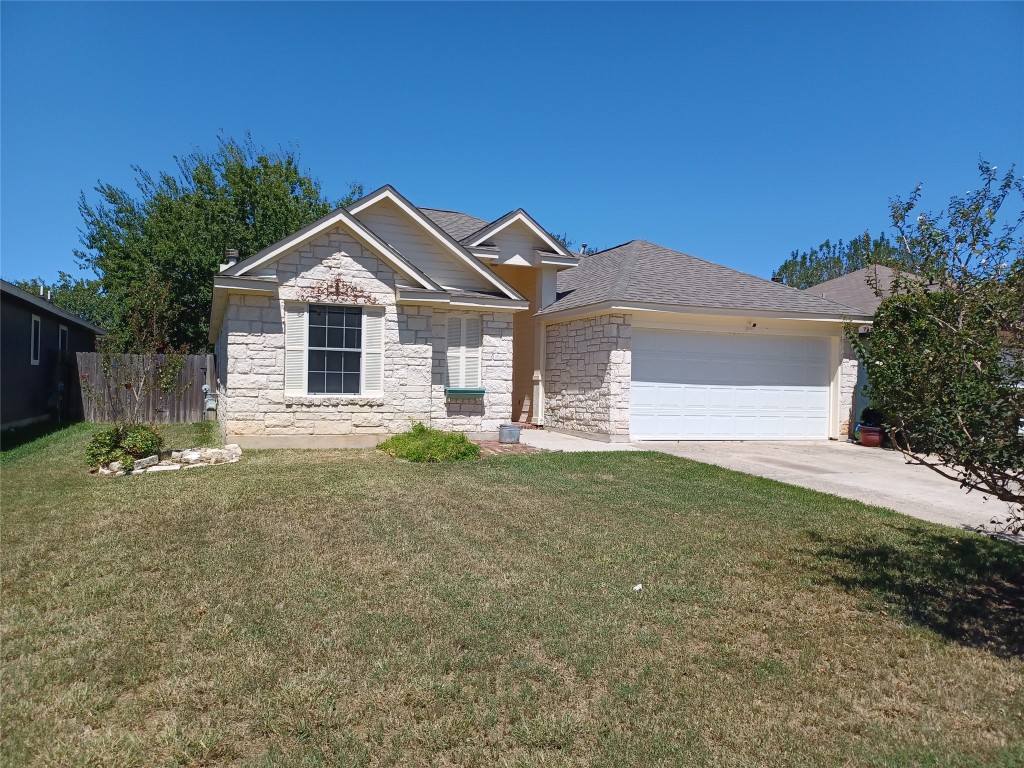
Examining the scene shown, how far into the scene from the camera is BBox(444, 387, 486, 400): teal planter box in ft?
46.9

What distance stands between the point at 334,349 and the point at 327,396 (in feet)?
3.01

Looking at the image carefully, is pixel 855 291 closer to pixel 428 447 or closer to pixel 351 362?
pixel 428 447

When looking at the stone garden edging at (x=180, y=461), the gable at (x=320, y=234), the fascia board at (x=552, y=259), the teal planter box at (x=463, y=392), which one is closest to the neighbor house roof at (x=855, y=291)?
the fascia board at (x=552, y=259)

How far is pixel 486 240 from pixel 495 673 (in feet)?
47.1

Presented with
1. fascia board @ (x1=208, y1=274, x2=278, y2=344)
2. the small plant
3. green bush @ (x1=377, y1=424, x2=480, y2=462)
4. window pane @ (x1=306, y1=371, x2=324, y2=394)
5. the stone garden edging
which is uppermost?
fascia board @ (x1=208, y1=274, x2=278, y2=344)

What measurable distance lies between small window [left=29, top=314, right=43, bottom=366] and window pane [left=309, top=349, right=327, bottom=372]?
8971 millimetres

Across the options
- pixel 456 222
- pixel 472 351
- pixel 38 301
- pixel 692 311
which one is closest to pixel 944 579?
pixel 692 311

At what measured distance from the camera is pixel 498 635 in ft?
14.8

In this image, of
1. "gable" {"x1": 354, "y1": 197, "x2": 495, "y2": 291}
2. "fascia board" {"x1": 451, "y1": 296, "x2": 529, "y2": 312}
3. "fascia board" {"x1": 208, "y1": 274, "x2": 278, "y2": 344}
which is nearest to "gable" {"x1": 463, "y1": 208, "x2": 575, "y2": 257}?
"gable" {"x1": 354, "y1": 197, "x2": 495, "y2": 291}

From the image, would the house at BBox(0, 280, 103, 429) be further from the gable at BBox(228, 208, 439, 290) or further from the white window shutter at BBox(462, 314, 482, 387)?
the white window shutter at BBox(462, 314, 482, 387)

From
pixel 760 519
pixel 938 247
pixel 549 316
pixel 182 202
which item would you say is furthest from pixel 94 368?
pixel 938 247

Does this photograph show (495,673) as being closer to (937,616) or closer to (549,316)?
(937,616)

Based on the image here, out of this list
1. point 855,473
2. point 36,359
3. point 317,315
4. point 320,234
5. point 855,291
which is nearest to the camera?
point 855,473

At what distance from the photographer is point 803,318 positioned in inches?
619
